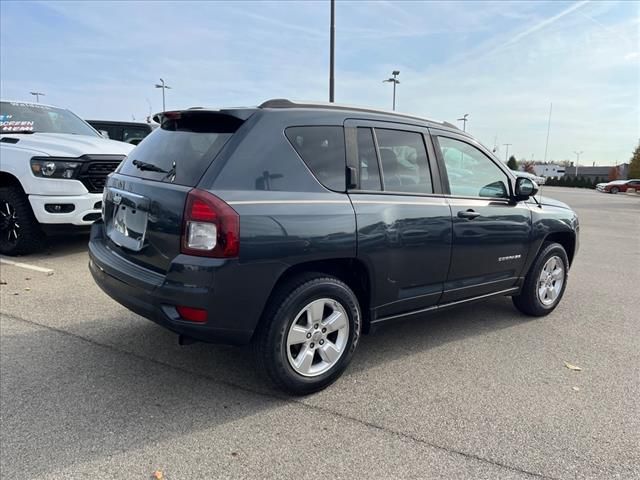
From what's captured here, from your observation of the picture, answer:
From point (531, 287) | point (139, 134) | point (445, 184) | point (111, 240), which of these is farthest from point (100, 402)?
point (139, 134)

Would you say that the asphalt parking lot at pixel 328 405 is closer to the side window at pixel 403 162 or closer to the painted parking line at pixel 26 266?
the painted parking line at pixel 26 266

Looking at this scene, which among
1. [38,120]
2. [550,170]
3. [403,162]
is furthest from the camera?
[550,170]

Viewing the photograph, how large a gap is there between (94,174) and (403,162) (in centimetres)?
429

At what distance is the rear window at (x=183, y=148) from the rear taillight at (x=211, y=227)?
0.19m

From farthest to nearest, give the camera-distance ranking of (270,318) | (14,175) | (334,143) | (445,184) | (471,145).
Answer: (14,175) → (471,145) → (445,184) → (334,143) → (270,318)

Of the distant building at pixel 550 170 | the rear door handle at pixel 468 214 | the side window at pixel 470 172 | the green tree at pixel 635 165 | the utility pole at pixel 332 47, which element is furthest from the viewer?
the distant building at pixel 550 170

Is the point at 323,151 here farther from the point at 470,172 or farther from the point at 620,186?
the point at 620,186

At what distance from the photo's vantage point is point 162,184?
2877 mm

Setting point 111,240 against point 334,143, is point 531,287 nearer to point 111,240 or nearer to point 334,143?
point 334,143

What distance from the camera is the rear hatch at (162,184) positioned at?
8.94 ft

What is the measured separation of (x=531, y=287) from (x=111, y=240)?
366 cm

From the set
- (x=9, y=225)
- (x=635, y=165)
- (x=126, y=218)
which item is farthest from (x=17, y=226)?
(x=635, y=165)

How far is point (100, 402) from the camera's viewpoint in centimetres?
287

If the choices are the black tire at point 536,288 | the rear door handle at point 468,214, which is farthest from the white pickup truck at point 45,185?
the black tire at point 536,288
